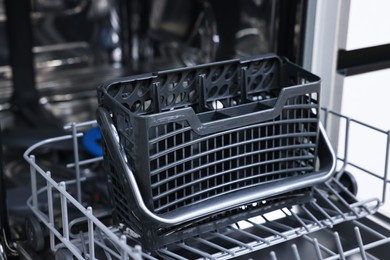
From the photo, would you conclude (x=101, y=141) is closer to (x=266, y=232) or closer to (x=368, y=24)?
(x=266, y=232)

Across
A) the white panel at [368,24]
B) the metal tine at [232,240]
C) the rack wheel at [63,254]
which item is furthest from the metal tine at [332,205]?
the rack wheel at [63,254]

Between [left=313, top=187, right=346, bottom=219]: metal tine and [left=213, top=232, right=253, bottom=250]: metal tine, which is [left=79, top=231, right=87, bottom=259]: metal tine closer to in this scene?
[left=213, top=232, right=253, bottom=250]: metal tine

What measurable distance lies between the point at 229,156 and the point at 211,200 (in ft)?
0.21

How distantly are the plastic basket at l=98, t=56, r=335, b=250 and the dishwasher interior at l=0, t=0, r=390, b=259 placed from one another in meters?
0.04

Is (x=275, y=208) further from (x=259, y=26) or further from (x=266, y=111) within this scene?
(x=259, y=26)

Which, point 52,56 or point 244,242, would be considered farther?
point 52,56

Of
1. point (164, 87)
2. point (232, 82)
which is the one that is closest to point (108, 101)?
point (164, 87)

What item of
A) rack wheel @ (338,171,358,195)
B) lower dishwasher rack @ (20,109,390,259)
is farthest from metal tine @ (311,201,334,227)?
rack wheel @ (338,171,358,195)

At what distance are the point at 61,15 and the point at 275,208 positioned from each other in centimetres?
81

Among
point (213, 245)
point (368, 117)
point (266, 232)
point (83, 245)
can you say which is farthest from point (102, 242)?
point (368, 117)

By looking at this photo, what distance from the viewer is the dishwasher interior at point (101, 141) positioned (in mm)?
1009

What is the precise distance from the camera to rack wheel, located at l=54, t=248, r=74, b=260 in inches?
36.9

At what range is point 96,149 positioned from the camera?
1.36 meters

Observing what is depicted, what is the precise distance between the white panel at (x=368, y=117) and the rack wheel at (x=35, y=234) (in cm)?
55
